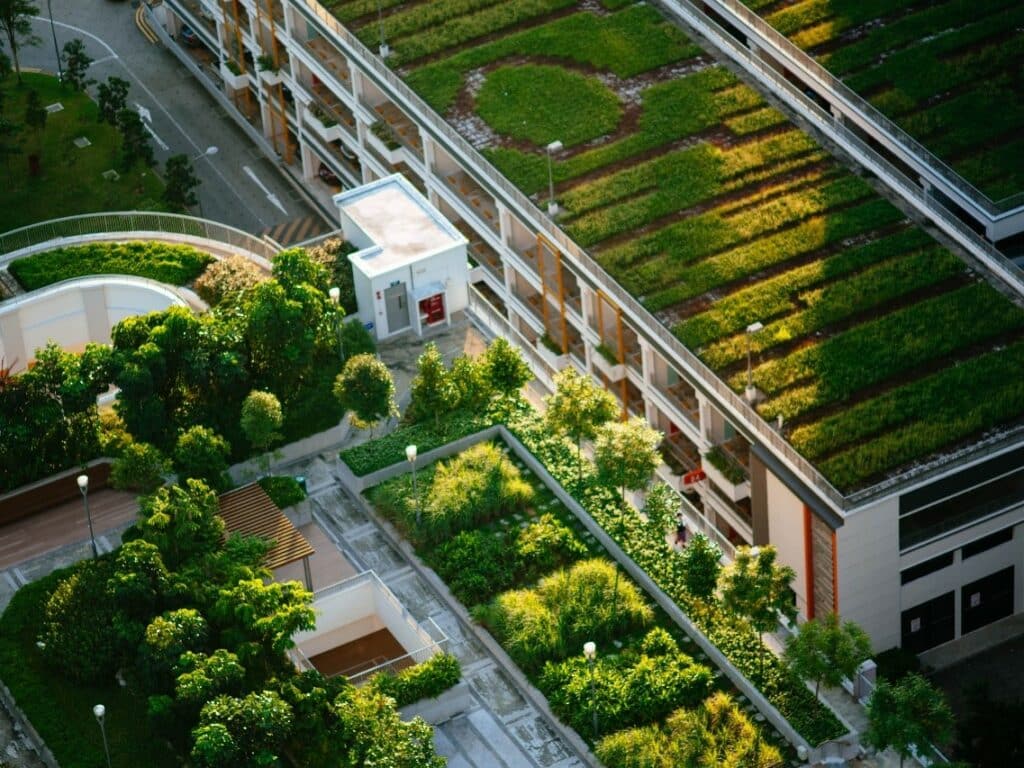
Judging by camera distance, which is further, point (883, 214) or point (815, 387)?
point (883, 214)

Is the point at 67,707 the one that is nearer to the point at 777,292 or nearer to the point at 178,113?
the point at 777,292

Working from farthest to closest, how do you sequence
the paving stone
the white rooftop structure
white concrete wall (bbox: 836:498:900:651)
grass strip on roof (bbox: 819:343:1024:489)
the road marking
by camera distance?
the road marking, the white rooftop structure, grass strip on roof (bbox: 819:343:1024:489), white concrete wall (bbox: 836:498:900:651), the paving stone

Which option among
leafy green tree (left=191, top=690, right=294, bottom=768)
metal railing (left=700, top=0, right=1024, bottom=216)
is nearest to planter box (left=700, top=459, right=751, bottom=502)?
metal railing (left=700, top=0, right=1024, bottom=216)

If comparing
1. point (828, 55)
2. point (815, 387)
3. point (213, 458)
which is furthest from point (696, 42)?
point (213, 458)

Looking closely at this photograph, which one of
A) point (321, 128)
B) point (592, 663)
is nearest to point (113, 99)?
point (321, 128)

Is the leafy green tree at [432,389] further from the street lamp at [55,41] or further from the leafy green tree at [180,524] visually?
the street lamp at [55,41]

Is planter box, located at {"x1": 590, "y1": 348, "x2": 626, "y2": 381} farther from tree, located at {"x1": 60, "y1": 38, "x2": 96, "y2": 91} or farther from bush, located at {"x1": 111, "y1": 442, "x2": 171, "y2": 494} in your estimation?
tree, located at {"x1": 60, "y1": 38, "x2": 96, "y2": 91}

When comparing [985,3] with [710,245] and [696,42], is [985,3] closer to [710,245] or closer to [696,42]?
[696,42]

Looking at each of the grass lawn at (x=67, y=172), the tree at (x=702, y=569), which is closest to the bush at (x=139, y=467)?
the tree at (x=702, y=569)
